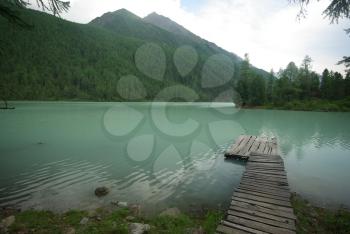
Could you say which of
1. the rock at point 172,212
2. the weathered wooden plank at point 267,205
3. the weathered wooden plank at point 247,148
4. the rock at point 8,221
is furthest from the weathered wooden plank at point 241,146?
the rock at point 8,221

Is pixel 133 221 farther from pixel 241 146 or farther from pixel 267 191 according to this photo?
pixel 241 146

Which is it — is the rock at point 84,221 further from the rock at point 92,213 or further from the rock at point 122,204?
the rock at point 122,204

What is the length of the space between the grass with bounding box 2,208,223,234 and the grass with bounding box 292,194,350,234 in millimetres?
2967

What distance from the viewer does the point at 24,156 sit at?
57.8ft

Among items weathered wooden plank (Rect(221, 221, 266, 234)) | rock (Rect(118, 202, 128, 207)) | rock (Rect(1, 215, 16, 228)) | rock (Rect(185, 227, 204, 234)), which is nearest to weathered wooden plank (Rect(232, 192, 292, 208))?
weathered wooden plank (Rect(221, 221, 266, 234))

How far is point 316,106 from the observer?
7925 cm

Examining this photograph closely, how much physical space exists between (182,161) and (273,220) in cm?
1033

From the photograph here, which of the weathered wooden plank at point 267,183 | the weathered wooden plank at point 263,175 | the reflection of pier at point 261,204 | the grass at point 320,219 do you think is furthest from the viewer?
the weathered wooden plank at point 263,175

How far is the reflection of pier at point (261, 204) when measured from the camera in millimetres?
6783

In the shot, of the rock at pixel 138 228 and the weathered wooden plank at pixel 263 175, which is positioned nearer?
the rock at pixel 138 228

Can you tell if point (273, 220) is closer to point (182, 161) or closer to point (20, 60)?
point (182, 161)

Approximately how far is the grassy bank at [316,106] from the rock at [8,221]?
87.8 m

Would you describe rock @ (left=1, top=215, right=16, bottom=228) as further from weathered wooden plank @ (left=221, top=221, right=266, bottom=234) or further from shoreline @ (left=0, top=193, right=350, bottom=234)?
weathered wooden plank @ (left=221, top=221, right=266, bottom=234)

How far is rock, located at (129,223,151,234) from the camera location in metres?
7.13
